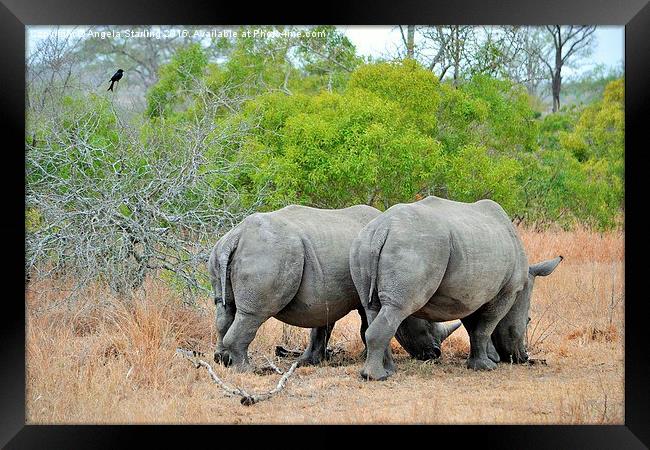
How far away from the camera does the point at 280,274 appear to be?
8.51 m

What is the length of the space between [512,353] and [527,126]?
297 inches

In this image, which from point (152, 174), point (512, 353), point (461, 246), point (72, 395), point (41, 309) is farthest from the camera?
point (152, 174)

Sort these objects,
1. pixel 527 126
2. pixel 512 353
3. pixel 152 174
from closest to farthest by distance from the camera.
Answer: pixel 512 353
pixel 152 174
pixel 527 126

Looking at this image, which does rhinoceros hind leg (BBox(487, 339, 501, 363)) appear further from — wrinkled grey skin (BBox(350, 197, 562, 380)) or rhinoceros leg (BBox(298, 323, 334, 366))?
rhinoceros leg (BBox(298, 323, 334, 366))

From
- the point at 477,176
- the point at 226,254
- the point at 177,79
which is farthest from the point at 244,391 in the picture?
the point at 177,79

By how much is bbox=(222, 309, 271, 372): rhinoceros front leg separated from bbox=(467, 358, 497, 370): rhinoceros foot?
6.55ft

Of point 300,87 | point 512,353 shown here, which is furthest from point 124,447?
point 300,87

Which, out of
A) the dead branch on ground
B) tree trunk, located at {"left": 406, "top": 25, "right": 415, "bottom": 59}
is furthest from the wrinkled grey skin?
tree trunk, located at {"left": 406, "top": 25, "right": 415, "bottom": 59}

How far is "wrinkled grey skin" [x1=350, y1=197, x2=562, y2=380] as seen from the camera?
8.21 m

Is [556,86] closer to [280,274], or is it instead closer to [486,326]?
[486,326]
